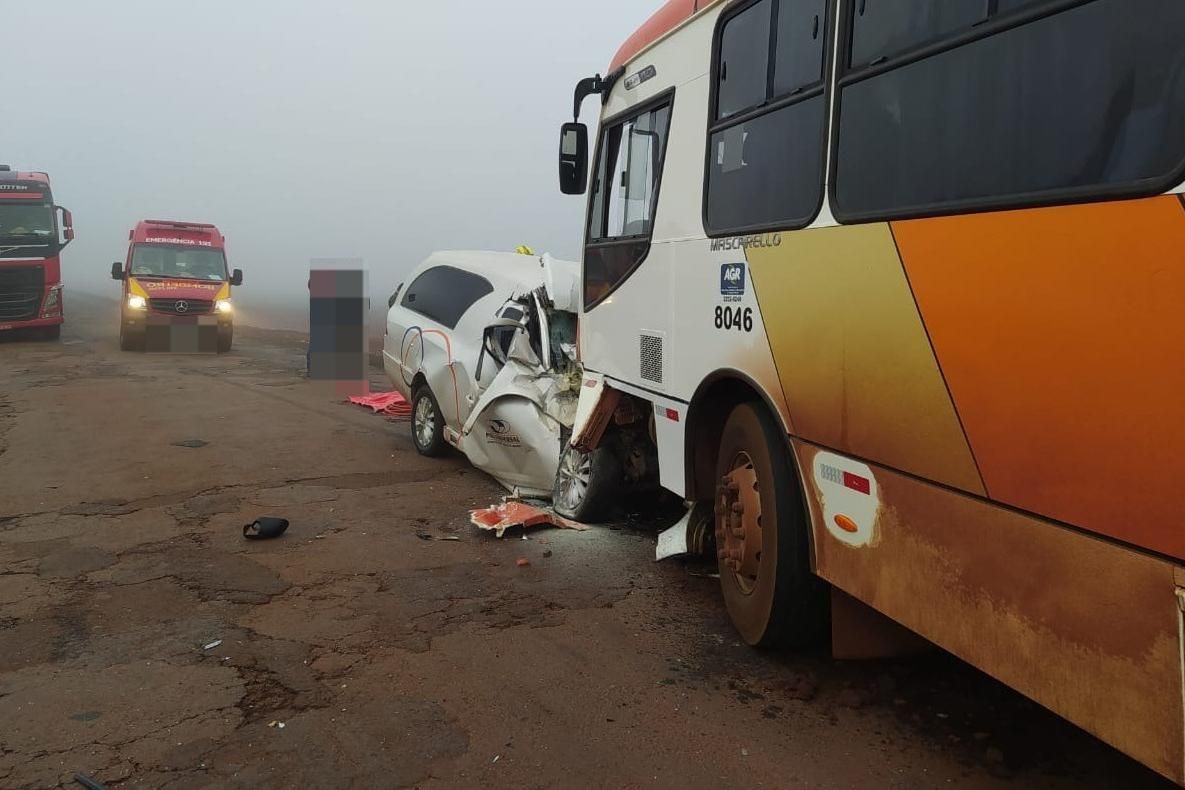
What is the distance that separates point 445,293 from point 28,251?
15.2m

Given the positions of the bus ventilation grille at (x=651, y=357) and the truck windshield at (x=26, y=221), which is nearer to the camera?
the bus ventilation grille at (x=651, y=357)

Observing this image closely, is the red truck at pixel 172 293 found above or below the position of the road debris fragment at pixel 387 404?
above

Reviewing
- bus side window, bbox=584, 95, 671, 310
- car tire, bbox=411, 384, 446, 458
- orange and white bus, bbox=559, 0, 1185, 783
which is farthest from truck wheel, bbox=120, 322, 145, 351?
orange and white bus, bbox=559, 0, 1185, 783

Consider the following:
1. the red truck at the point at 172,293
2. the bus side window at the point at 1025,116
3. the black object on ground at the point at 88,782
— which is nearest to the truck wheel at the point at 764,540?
the bus side window at the point at 1025,116

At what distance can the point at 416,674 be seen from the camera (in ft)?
12.4

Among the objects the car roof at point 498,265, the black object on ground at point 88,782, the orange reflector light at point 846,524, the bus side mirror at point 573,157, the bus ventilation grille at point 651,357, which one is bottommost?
the black object on ground at point 88,782

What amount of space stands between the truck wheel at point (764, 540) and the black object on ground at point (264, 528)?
10.1 feet

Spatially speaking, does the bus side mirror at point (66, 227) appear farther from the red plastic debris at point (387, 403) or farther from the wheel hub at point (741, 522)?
the wheel hub at point (741, 522)

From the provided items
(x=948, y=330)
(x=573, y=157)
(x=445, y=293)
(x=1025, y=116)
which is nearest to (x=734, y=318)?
(x=948, y=330)

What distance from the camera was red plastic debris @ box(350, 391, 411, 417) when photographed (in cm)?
1132

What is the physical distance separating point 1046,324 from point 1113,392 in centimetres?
26

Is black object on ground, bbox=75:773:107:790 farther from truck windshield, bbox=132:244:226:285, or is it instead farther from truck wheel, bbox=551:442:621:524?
truck windshield, bbox=132:244:226:285

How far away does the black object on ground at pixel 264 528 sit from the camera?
5730mm

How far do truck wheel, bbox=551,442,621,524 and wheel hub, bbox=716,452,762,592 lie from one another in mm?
1820
